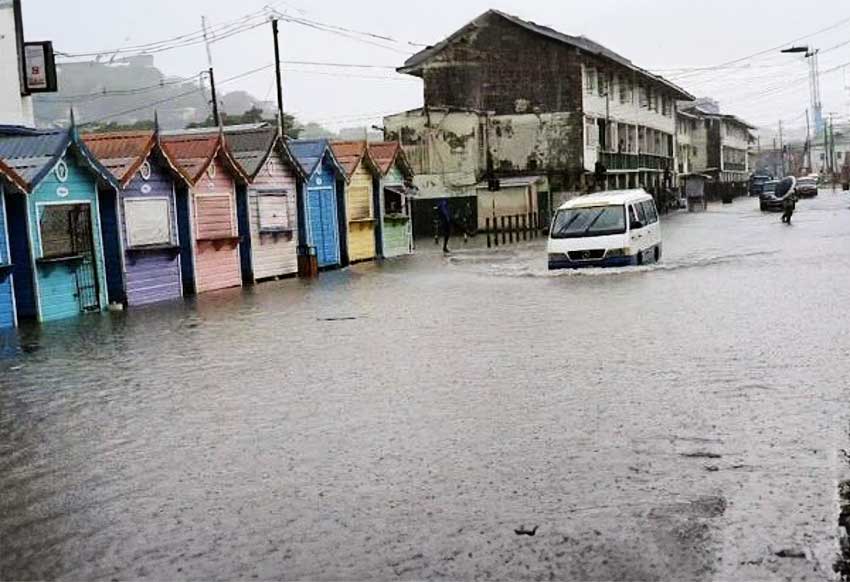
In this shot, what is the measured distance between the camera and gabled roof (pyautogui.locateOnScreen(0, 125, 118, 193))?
19938mm

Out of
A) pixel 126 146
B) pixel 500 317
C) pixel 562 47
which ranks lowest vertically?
pixel 500 317

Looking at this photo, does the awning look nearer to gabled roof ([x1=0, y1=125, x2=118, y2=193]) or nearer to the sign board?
the sign board

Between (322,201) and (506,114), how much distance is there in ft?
77.5

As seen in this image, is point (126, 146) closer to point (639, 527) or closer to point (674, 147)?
point (639, 527)

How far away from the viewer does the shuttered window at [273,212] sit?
2856cm

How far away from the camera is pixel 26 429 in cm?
991

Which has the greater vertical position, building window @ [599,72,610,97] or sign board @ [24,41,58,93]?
building window @ [599,72,610,97]

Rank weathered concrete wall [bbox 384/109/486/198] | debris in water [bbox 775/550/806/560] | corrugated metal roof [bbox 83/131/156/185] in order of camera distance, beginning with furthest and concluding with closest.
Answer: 1. weathered concrete wall [bbox 384/109/486/198]
2. corrugated metal roof [bbox 83/131/156/185]
3. debris in water [bbox 775/550/806/560]

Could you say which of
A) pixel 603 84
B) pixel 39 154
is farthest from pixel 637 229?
pixel 603 84

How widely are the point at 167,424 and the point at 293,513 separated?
11.4 feet

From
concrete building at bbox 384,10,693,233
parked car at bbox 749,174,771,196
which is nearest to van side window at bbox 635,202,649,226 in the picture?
concrete building at bbox 384,10,693,233

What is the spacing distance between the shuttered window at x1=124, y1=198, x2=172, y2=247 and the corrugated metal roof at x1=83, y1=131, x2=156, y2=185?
72 centimetres

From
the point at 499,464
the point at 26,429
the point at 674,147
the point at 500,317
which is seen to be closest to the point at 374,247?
the point at 500,317

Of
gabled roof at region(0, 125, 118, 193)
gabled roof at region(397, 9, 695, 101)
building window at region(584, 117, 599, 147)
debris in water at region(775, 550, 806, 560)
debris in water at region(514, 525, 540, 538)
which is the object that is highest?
gabled roof at region(397, 9, 695, 101)
